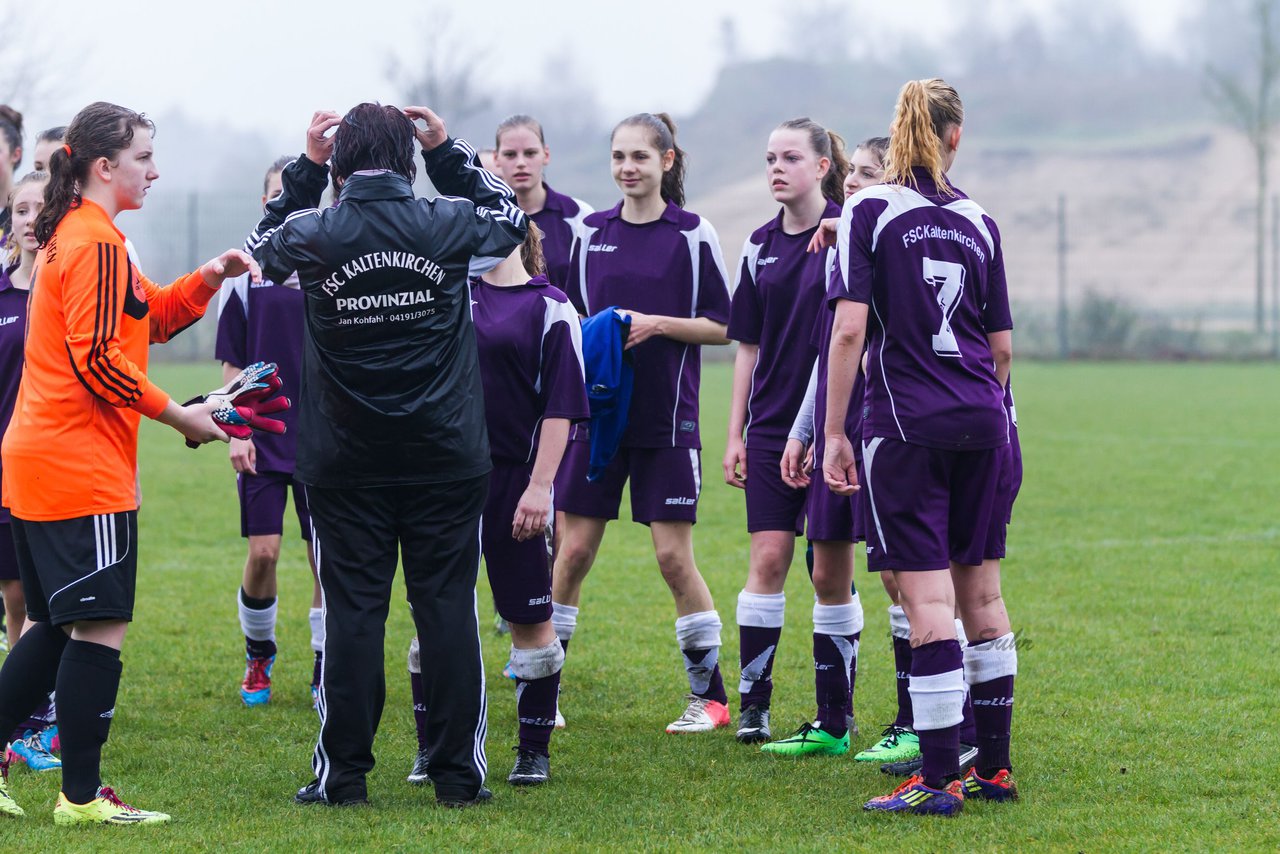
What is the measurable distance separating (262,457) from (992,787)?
3.42 m

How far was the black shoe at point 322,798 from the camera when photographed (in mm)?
4555

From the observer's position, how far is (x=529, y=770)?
5008 millimetres

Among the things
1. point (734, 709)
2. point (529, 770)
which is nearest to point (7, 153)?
point (529, 770)

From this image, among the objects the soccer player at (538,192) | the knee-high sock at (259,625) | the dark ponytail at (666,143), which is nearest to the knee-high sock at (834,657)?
the dark ponytail at (666,143)

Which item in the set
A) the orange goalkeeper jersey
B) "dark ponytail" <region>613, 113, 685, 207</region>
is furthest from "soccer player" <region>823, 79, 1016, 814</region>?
the orange goalkeeper jersey

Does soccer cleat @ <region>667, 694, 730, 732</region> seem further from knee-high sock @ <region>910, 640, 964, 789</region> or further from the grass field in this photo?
knee-high sock @ <region>910, 640, 964, 789</region>

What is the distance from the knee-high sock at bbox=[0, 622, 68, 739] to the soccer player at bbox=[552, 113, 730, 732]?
2.14 metres

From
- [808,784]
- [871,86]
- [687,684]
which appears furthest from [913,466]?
[871,86]

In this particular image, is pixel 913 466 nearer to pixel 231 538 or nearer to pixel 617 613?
pixel 617 613

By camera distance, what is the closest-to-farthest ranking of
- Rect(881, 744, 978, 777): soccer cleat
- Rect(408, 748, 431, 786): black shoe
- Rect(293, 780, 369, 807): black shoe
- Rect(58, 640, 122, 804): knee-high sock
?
Rect(58, 640, 122, 804): knee-high sock, Rect(293, 780, 369, 807): black shoe, Rect(408, 748, 431, 786): black shoe, Rect(881, 744, 978, 777): soccer cleat

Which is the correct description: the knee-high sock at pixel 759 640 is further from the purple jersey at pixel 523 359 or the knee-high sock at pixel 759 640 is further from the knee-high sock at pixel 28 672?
the knee-high sock at pixel 28 672

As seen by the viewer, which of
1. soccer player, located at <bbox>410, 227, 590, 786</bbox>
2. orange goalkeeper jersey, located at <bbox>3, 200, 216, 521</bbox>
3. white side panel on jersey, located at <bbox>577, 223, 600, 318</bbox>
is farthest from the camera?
Answer: white side panel on jersey, located at <bbox>577, 223, 600, 318</bbox>

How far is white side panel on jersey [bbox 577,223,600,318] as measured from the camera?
A: 6.25 m

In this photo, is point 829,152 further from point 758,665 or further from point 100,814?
point 100,814
